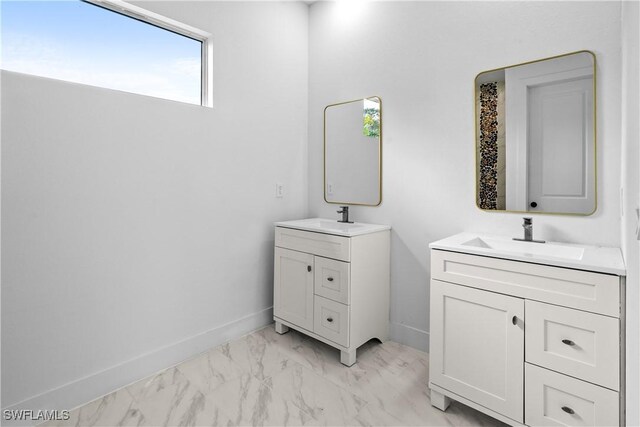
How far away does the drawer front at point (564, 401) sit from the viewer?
1.24 m

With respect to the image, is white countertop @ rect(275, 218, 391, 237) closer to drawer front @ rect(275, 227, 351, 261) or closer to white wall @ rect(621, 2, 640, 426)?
drawer front @ rect(275, 227, 351, 261)

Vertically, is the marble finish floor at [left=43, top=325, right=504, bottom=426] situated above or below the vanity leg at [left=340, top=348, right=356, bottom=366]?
below

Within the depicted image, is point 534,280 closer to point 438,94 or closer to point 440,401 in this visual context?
point 440,401

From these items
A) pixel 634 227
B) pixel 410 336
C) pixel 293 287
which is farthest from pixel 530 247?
pixel 293 287

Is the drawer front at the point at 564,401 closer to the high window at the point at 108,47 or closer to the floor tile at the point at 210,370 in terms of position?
the floor tile at the point at 210,370

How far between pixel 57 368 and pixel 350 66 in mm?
2671

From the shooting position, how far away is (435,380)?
1.69 meters

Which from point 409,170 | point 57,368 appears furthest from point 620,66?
point 57,368

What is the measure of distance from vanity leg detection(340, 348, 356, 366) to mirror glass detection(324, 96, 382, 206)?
1056mm

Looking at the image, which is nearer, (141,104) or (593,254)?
(593,254)

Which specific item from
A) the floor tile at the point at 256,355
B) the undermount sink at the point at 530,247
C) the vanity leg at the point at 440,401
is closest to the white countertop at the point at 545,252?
the undermount sink at the point at 530,247

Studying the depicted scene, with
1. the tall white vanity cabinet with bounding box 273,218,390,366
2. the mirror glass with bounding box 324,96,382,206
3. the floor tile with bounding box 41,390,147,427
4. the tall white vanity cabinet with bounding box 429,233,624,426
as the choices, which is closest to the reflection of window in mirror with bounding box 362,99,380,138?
the mirror glass with bounding box 324,96,382,206

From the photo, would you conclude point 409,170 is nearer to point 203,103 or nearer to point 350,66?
point 350,66

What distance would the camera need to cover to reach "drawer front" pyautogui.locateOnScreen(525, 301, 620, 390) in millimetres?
1223
